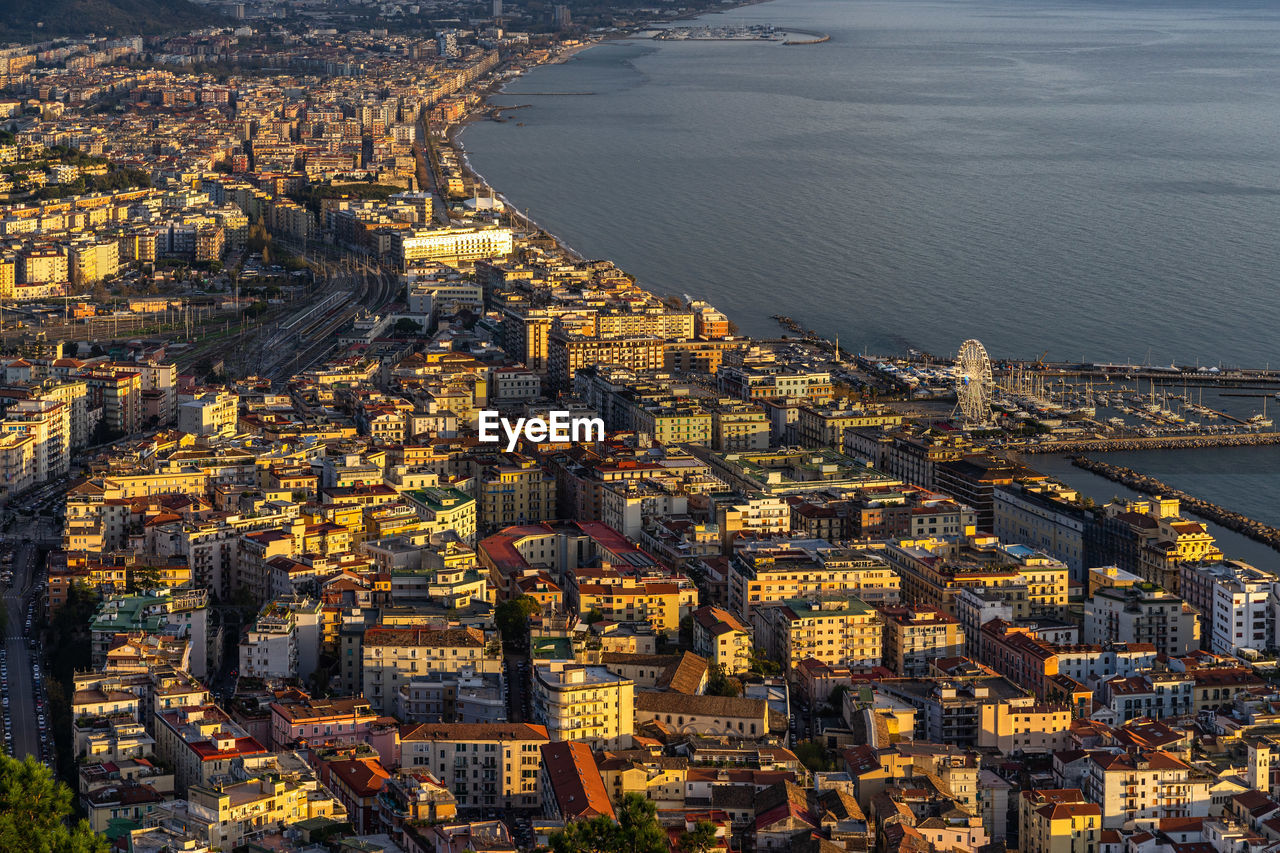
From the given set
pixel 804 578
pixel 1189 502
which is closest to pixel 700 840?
pixel 804 578

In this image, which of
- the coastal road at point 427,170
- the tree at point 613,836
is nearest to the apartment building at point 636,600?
the tree at point 613,836

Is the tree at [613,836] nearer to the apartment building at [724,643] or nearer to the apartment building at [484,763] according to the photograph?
the apartment building at [484,763]

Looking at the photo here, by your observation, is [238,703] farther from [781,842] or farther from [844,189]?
[844,189]

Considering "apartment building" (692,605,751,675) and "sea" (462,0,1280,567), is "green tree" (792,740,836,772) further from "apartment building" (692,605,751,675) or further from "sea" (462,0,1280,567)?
"sea" (462,0,1280,567)

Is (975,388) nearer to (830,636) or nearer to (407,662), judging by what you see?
(830,636)

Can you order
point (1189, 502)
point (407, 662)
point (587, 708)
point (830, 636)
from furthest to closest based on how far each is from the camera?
point (1189, 502)
point (830, 636)
point (407, 662)
point (587, 708)

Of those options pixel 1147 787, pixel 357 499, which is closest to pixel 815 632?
pixel 1147 787
